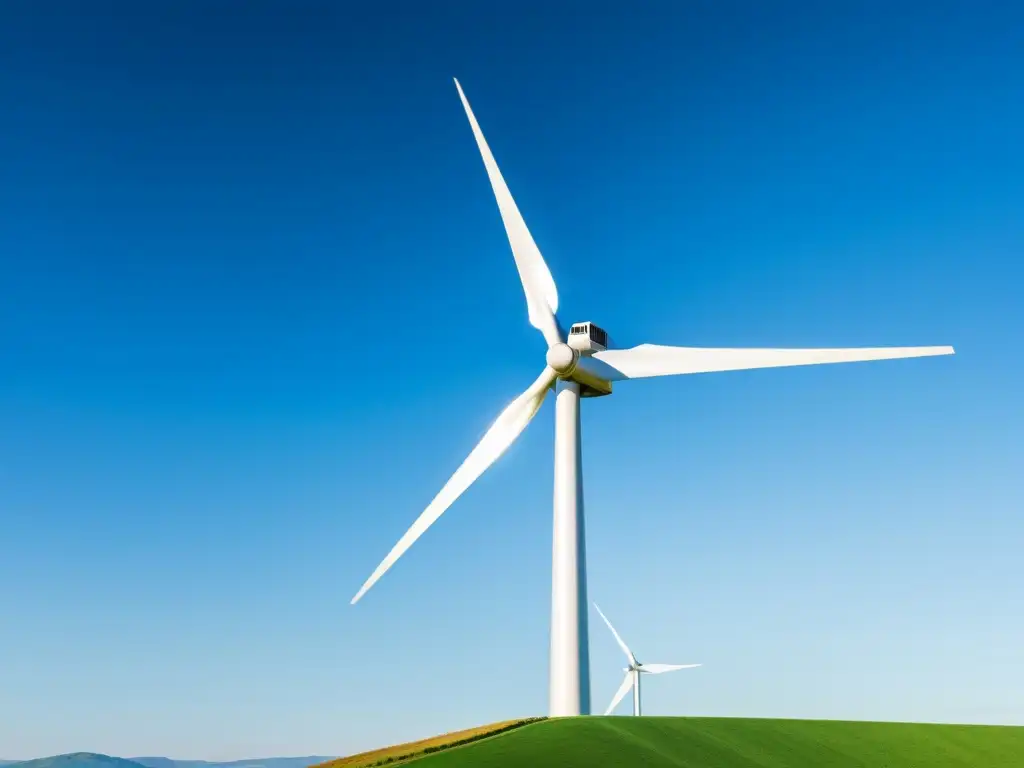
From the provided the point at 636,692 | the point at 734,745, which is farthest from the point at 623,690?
the point at 734,745

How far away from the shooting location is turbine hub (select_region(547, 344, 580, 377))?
235 feet

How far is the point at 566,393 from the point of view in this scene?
236 ft

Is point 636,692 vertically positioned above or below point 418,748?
above

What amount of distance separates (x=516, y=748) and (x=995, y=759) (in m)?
37.7

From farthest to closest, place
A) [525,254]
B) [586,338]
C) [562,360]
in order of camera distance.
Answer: [525,254]
[586,338]
[562,360]

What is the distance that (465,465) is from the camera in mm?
70562

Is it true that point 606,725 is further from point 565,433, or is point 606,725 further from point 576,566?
point 565,433

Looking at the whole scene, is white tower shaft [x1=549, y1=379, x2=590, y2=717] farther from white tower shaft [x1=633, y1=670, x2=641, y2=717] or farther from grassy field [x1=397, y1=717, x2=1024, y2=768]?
white tower shaft [x1=633, y1=670, x2=641, y2=717]

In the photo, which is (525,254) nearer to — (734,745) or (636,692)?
(734,745)

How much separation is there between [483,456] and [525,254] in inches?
637

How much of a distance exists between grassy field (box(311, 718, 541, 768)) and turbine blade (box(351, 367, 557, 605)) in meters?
10.6

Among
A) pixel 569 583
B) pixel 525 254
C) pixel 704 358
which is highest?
pixel 525 254

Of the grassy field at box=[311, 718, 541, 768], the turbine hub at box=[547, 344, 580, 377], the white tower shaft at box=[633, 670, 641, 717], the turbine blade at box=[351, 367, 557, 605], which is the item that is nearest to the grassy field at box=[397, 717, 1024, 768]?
the grassy field at box=[311, 718, 541, 768]

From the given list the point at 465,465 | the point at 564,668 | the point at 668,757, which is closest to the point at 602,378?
the point at 465,465
